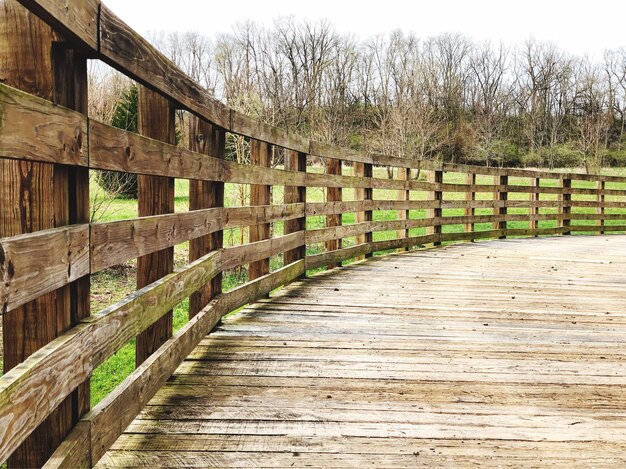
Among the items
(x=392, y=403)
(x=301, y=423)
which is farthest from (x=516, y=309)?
(x=301, y=423)

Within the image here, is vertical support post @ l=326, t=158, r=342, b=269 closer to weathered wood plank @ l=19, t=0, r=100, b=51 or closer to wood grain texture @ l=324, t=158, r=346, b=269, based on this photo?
wood grain texture @ l=324, t=158, r=346, b=269

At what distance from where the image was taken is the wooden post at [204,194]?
3320 millimetres

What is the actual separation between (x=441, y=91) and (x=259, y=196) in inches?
1559

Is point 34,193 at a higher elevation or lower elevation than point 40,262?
higher

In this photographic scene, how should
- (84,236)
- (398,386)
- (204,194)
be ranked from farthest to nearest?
1. (204,194)
2. (398,386)
3. (84,236)

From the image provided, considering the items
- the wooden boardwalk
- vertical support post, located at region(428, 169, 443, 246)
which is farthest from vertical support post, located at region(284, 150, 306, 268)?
vertical support post, located at region(428, 169, 443, 246)

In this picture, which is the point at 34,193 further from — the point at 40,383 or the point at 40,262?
the point at 40,383

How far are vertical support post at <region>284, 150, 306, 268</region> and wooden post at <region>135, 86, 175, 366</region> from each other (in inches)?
104

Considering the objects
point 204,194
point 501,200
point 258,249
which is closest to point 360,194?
point 258,249

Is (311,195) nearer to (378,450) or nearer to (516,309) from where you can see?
(516,309)

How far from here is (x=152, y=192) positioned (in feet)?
8.84

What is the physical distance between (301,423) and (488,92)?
146ft

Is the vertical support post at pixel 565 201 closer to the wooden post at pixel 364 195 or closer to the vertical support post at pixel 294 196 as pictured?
the wooden post at pixel 364 195

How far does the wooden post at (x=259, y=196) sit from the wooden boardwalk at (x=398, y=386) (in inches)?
11.6
